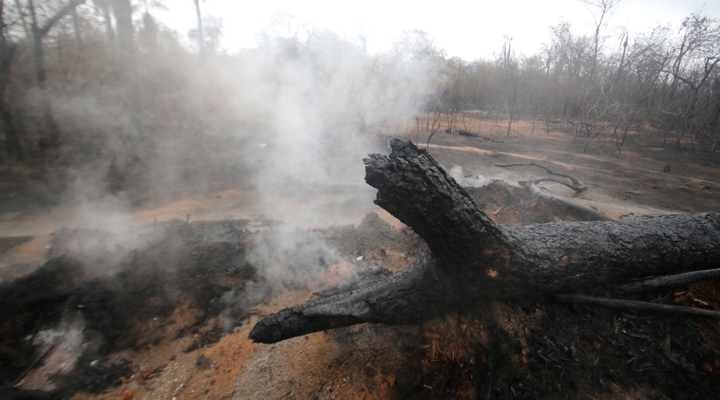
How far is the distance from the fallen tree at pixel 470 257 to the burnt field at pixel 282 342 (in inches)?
8.8

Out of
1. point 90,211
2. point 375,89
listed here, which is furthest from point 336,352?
point 375,89

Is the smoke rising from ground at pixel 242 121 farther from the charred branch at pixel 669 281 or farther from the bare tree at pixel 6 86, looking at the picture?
the charred branch at pixel 669 281

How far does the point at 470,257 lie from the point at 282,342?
5.39ft

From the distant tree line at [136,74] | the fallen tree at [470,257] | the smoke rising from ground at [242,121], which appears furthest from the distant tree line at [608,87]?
the fallen tree at [470,257]

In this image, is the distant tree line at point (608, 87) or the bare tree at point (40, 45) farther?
the distant tree line at point (608, 87)

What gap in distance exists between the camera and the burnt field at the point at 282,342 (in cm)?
206

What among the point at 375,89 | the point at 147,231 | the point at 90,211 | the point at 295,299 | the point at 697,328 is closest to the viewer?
the point at 697,328

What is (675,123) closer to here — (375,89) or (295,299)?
(375,89)

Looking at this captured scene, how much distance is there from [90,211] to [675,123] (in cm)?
1773

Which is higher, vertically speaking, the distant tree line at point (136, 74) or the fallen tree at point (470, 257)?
the distant tree line at point (136, 74)

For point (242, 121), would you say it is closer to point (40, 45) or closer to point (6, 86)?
point (40, 45)

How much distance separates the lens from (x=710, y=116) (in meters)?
11.5

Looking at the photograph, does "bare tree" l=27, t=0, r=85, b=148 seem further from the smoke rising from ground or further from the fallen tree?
the fallen tree

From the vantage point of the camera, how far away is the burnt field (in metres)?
2.06
